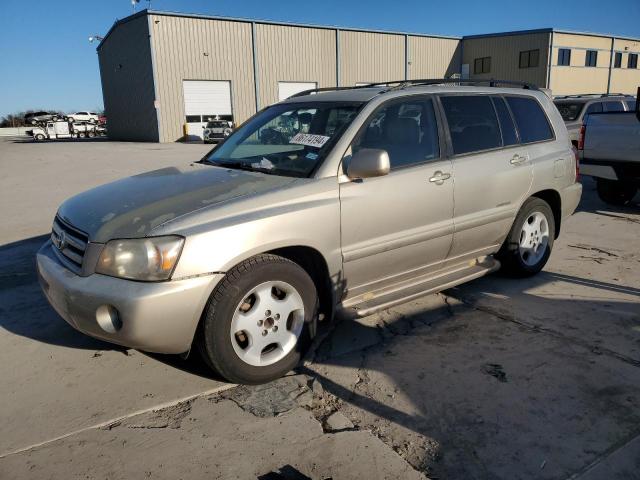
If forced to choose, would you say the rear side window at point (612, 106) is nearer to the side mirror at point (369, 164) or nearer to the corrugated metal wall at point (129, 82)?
the side mirror at point (369, 164)

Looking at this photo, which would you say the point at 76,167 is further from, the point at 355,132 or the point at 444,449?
the point at 444,449

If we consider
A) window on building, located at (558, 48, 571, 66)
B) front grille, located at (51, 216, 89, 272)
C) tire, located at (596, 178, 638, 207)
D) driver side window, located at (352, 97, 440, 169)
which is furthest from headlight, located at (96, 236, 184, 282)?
window on building, located at (558, 48, 571, 66)

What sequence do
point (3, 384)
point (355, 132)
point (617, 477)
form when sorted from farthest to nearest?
point (355, 132) → point (3, 384) → point (617, 477)

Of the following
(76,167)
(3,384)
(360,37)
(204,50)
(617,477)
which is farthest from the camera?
(360,37)

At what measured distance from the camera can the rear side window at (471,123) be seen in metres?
4.12

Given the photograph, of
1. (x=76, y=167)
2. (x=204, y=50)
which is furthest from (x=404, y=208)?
(x=204, y=50)

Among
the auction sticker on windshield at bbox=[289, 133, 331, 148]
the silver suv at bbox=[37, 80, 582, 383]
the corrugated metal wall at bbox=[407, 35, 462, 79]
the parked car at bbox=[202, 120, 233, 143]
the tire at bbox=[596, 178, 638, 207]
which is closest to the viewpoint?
the silver suv at bbox=[37, 80, 582, 383]

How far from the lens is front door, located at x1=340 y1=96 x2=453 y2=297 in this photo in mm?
3459

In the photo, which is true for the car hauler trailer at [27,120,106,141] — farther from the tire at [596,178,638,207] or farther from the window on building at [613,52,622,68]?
the tire at [596,178,638,207]

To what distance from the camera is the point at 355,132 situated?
11.6 feet

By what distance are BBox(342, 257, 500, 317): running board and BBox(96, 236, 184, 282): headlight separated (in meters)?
1.26

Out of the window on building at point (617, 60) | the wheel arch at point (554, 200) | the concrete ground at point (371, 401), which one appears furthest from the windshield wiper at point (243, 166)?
the window on building at point (617, 60)

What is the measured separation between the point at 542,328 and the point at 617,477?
5.41ft

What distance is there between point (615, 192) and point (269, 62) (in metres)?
28.7
